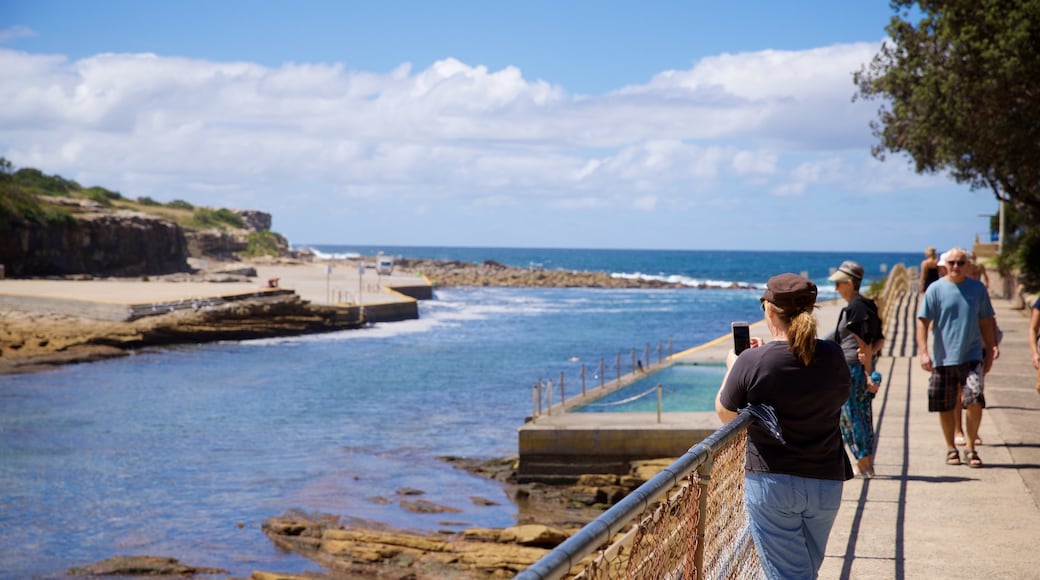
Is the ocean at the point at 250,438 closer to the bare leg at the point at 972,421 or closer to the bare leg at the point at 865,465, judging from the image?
the bare leg at the point at 865,465

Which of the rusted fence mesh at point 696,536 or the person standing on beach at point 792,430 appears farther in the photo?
the person standing on beach at point 792,430

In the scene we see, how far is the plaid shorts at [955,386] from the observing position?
28.2 feet

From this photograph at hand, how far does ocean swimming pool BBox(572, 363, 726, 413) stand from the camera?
20.7 m

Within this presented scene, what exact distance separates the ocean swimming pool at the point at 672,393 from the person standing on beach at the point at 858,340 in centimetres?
1001

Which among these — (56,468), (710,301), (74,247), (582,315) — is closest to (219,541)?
(56,468)

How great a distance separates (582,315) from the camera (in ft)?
226

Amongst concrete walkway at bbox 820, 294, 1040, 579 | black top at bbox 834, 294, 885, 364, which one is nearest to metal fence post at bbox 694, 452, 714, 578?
concrete walkway at bbox 820, 294, 1040, 579

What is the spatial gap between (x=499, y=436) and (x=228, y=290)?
145ft

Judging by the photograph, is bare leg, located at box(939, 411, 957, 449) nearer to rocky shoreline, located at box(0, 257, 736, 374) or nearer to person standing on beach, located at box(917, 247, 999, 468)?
person standing on beach, located at box(917, 247, 999, 468)

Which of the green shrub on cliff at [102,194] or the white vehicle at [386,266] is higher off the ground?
the green shrub on cliff at [102,194]

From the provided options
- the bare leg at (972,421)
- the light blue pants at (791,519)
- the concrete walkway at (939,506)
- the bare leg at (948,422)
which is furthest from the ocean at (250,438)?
the light blue pants at (791,519)

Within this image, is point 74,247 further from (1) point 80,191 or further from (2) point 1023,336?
(2) point 1023,336

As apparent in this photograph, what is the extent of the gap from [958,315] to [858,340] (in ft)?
3.84

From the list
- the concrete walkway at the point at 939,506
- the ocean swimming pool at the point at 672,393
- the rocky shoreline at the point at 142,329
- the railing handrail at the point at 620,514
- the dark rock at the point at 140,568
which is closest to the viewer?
the railing handrail at the point at 620,514
